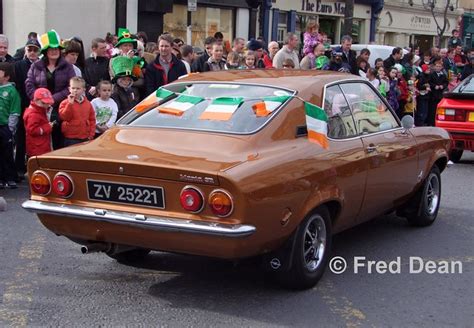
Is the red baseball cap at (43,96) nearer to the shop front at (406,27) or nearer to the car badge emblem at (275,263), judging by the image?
the car badge emblem at (275,263)

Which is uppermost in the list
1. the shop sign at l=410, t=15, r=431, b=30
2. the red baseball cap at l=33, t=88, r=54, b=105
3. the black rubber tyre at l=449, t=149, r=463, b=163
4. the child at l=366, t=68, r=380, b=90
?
the shop sign at l=410, t=15, r=431, b=30

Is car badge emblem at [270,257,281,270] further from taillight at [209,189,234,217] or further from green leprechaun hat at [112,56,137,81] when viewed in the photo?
green leprechaun hat at [112,56,137,81]

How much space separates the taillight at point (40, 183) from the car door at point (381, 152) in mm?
2536

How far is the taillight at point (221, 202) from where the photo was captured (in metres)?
4.55

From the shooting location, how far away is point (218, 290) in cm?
535

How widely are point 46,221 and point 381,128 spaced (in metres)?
3.06

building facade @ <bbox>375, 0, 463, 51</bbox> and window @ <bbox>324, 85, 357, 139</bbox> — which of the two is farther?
building facade @ <bbox>375, 0, 463, 51</bbox>

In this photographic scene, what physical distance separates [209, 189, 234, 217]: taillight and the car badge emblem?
2.38ft

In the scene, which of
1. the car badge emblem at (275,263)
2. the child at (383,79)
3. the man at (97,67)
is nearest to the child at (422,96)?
the child at (383,79)

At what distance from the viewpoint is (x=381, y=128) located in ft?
21.4

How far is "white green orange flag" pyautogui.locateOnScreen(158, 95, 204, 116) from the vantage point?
5.66 m

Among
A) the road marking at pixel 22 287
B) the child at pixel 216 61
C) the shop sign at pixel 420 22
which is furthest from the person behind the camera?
the shop sign at pixel 420 22

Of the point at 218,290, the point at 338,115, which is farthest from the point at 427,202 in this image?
the point at 218,290

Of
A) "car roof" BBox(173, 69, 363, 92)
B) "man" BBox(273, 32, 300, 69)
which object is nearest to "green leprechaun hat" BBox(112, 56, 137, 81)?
"car roof" BBox(173, 69, 363, 92)
